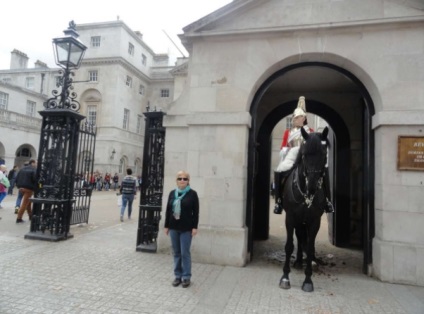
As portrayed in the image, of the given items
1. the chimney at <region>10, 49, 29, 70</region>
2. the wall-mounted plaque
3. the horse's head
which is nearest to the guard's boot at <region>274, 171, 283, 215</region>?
the horse's head

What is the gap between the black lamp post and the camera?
25.4ft

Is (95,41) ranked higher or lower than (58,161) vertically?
higher

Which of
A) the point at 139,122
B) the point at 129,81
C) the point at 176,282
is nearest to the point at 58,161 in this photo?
the point at 176,282

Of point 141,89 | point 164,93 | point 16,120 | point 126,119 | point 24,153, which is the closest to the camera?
point 16,120

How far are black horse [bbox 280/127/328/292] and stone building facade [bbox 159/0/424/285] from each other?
1.07m

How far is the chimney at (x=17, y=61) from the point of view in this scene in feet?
136

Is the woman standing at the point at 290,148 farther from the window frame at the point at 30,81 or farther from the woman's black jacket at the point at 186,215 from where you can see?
the window frame at the point at 30,81

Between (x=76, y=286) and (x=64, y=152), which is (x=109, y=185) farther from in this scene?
(x=76, y=286)

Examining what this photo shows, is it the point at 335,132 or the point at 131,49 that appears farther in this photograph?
the point at 131,49

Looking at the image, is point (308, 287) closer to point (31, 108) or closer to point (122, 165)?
point (122, 165)

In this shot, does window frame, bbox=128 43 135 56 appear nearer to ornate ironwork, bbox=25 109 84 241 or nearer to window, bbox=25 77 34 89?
window, bbox=25 77 34 89

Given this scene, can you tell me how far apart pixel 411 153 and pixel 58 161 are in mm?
7939

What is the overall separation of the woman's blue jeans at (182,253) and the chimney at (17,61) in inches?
1806

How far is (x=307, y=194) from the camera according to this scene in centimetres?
498
